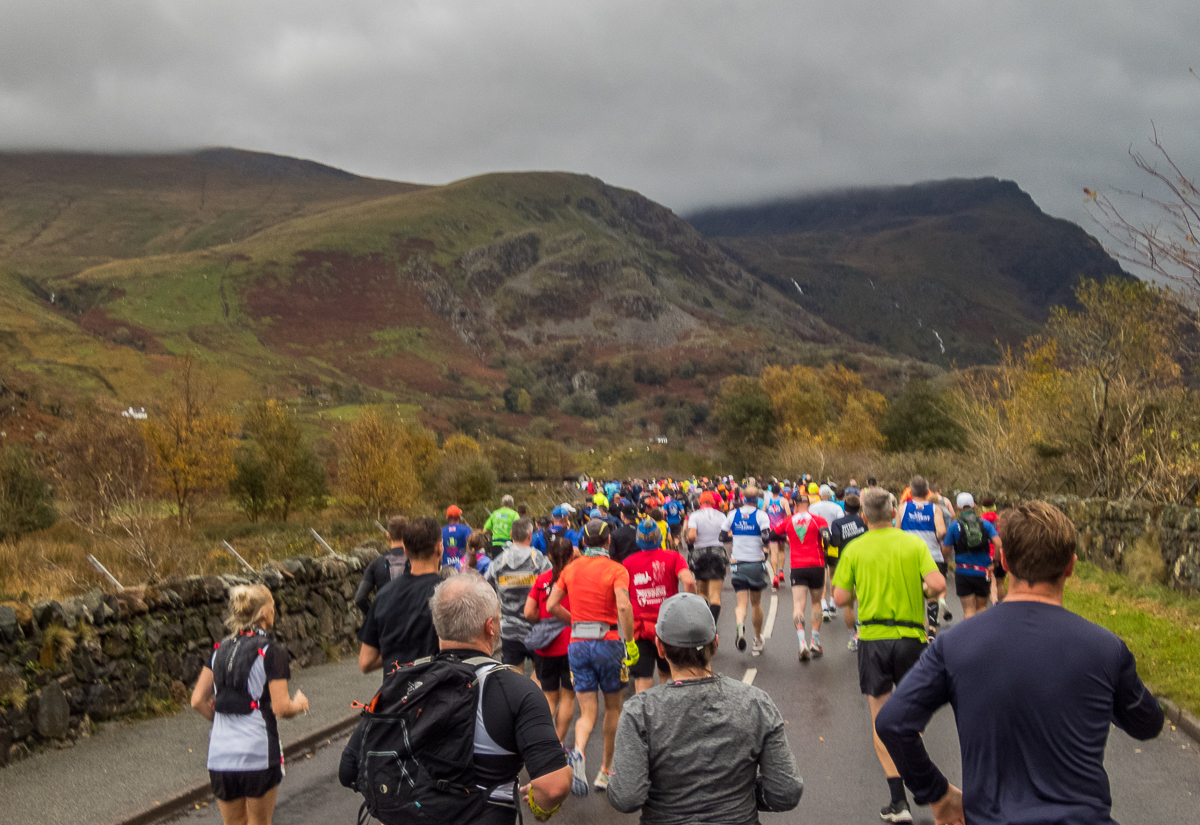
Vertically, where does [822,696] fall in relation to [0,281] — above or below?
below

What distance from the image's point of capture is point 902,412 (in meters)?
66.1

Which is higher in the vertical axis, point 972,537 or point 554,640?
point 972,537

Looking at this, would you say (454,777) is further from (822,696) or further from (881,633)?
(822,696)

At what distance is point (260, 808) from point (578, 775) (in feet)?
8.98

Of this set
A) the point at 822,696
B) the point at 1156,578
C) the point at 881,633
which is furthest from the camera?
the point at 1156,578

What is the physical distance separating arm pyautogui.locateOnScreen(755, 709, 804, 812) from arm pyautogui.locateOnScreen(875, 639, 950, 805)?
0.47 m

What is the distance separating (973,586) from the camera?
11.4 meters

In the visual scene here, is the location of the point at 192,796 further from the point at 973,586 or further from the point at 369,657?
the point at 973,586

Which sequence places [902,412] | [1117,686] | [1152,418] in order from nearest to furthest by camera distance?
[1117,686] < [1152,418] < [902,412]

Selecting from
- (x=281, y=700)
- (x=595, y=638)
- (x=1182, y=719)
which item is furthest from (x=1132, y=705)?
(x=1182, y=719)

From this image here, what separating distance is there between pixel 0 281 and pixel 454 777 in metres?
198

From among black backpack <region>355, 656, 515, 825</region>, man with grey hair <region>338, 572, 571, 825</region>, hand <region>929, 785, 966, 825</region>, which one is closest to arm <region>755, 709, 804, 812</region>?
hand <region>929, 785, 966, 825</region>

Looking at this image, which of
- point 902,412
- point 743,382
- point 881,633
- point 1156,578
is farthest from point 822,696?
point 743,382

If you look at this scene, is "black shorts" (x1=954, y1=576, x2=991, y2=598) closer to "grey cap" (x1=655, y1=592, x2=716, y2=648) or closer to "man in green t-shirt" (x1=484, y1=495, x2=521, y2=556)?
"man in green t-shirt" (x1=484, y1=495, x2=521, y2=556)
